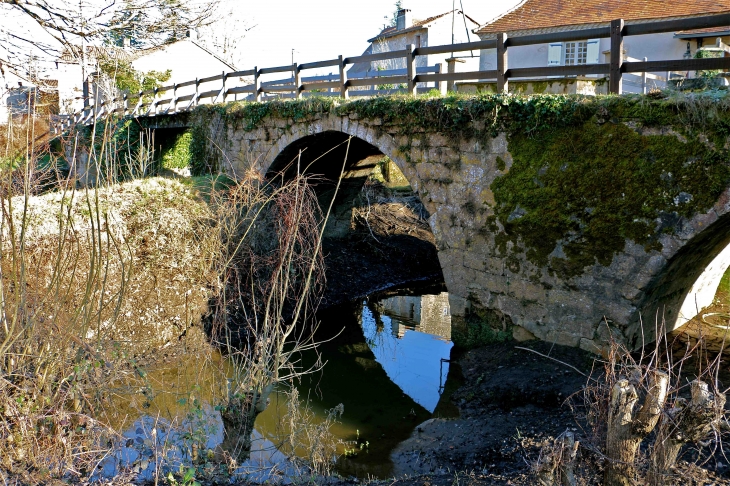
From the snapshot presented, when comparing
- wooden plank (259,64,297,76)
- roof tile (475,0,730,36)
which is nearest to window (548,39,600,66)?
roof tile (475,0,730,36)

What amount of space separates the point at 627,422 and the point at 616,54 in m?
4.60

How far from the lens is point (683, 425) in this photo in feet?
12.0

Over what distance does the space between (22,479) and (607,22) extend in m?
16.6

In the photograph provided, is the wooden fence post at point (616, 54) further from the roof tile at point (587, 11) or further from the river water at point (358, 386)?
the roof tile at point (587, 11)

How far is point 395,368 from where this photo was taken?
9375 mm

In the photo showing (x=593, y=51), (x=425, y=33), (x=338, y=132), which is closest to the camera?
(x=338, y=132)

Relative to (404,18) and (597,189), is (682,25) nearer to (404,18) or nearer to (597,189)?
(597,189)

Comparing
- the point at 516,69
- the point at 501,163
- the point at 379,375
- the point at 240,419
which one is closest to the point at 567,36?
the point at 516,69

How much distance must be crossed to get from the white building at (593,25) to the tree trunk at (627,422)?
12668 millimetres

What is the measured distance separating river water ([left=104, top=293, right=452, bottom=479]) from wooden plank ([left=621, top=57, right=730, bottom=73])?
4.56m

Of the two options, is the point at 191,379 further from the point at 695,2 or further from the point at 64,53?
the point at 695,2

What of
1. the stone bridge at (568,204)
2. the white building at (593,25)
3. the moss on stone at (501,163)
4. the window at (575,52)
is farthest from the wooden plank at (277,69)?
the window at (575,52)

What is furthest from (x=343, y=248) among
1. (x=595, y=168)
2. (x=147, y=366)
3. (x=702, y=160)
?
(x=702, y=160)

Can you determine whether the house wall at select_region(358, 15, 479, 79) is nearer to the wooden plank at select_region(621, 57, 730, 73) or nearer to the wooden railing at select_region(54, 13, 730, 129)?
the wooden railing at select_region(54, 13, 730, 129)
